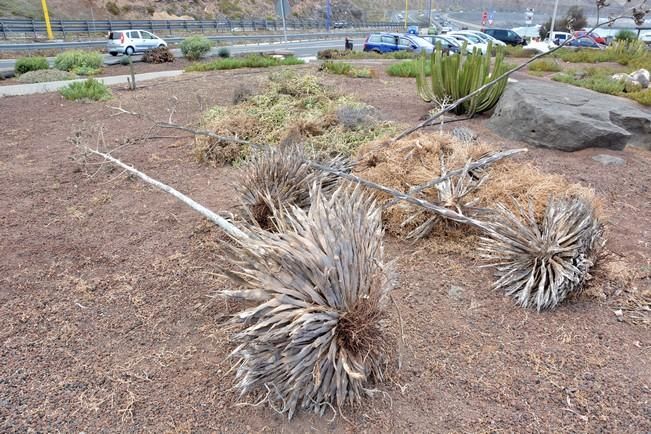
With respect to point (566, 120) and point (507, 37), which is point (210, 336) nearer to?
point (566, 120)

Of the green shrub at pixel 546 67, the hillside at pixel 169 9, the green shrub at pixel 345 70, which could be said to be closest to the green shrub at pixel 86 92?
the green shrub at pixel 345 70

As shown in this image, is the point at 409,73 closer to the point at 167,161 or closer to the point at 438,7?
the point at 167,161

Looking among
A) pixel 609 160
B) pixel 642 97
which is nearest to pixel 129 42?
pixel 642 97

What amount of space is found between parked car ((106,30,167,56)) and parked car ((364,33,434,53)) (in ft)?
37.1

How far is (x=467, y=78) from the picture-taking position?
7855mm

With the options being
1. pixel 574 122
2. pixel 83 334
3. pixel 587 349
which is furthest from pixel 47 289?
pixel 574 122

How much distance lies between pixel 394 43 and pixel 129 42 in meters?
14.4

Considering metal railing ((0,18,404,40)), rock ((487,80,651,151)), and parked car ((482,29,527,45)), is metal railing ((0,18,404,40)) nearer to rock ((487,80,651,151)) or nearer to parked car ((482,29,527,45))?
parked car ((482,29,527,45))

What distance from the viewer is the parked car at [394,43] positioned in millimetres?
23688

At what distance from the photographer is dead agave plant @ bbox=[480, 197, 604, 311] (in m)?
3.06

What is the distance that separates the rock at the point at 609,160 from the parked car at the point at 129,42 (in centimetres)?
2388

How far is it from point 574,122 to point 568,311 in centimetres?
417

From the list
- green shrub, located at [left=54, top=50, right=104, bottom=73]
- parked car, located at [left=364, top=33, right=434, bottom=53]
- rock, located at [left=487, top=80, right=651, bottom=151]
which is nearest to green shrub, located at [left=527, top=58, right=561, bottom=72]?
parked car, located at [left=364, top=33, right=434, bottom=53]

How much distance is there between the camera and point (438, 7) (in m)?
144
